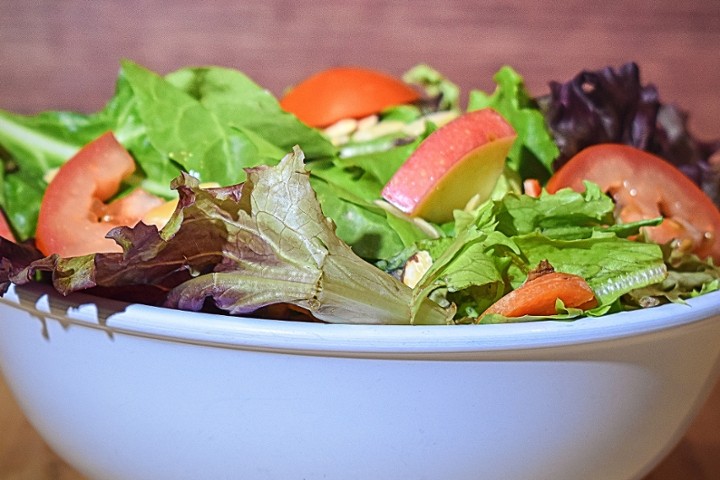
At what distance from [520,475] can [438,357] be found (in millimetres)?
133

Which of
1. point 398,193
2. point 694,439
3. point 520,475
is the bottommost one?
point 694,439

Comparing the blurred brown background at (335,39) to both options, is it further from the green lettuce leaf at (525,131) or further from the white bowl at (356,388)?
the white bowl at (356,388)

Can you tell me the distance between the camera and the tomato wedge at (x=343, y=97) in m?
0.98

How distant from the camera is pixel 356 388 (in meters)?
0.51

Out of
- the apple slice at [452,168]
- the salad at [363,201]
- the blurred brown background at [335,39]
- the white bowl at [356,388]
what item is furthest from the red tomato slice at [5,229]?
the blurred brown background at [335,39]

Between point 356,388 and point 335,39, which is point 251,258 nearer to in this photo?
point 356,388

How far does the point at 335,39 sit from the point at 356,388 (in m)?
1.36

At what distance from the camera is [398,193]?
0.74 metres

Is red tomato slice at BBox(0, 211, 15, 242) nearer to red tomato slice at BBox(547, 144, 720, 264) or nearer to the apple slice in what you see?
the apple slice

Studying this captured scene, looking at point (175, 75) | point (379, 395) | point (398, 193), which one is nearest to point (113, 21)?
point (175, 75)

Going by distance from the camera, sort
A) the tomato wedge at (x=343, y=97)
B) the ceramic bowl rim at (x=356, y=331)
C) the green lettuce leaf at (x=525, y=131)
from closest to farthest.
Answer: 1. the ceramic bowl rim at (x=356, y=331)
2. the green lettuce leaf at (x=525, y=131)
3. the tomato wedge at (x=343, y=97)

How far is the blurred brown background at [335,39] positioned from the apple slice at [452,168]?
1041 millimetres

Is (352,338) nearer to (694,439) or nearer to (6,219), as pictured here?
(6,219)

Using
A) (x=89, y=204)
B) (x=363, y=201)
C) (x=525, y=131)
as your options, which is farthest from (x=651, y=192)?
(x=89, y=204)
